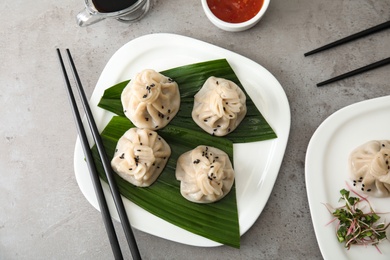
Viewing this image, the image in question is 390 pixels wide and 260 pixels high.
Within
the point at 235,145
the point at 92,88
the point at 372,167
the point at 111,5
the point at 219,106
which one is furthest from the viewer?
the point at 92,88

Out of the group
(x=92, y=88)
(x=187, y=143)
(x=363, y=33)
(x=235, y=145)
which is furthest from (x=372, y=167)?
(x=92, y=88)

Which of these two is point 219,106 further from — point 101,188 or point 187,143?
point 101,188

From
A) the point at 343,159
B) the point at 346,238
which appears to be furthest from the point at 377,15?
the point at 346,238

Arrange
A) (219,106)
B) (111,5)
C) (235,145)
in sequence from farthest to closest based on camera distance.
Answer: (111,5)
(235,145)
(219,106)

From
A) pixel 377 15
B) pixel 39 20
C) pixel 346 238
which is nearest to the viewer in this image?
pixel 346 238

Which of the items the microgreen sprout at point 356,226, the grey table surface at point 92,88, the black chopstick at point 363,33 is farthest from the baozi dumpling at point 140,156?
the black chopstick at point 363,33

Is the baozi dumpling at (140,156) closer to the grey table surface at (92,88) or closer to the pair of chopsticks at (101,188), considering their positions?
the pair of chopsticks at (101,188)

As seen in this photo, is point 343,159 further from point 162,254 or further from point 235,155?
point 162,254
